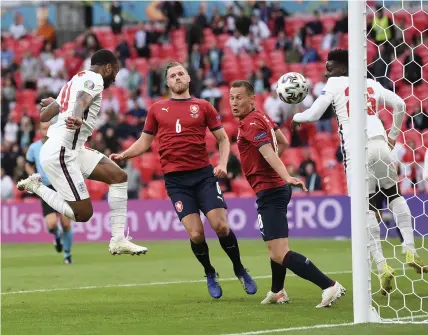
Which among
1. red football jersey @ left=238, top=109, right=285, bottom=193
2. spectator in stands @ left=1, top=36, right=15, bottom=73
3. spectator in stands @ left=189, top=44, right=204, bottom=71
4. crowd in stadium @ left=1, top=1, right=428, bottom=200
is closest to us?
red football jersey @ left=238, top=109, right=285, bottom=193

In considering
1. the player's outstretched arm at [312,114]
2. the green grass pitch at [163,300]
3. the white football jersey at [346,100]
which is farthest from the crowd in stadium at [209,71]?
the player's outstretched arm at [312,114]

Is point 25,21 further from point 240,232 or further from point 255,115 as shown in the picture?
point 255,115

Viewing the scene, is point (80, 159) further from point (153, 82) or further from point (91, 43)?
point (91, 43)

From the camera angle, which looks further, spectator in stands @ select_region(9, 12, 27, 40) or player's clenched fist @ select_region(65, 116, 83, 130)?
spectator in stands @ select_region(9, 12, 27, 40)

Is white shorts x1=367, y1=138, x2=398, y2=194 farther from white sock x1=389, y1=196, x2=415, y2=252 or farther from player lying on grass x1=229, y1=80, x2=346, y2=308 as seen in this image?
player lying on grass x1=229, y1=80, x2=346, y2=308

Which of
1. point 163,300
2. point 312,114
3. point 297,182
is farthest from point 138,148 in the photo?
point 297,182

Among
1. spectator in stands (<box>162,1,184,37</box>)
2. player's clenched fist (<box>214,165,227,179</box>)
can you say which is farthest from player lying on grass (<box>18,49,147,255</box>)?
spectator in stands (<box>162,1,184,37</box>)

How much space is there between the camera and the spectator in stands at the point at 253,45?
80.0 ft

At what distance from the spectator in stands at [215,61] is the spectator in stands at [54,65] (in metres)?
4.70

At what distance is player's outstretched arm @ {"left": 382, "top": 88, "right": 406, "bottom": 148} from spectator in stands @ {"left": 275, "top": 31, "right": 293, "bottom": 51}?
14559 millimetres

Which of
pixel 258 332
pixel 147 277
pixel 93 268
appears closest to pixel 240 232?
pixel 93 268

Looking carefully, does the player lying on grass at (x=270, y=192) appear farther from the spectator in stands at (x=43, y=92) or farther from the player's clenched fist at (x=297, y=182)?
the spectator in stands at (x=43, y=92)

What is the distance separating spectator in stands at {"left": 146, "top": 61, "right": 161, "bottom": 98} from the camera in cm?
2447

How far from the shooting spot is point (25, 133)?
2353 cm
